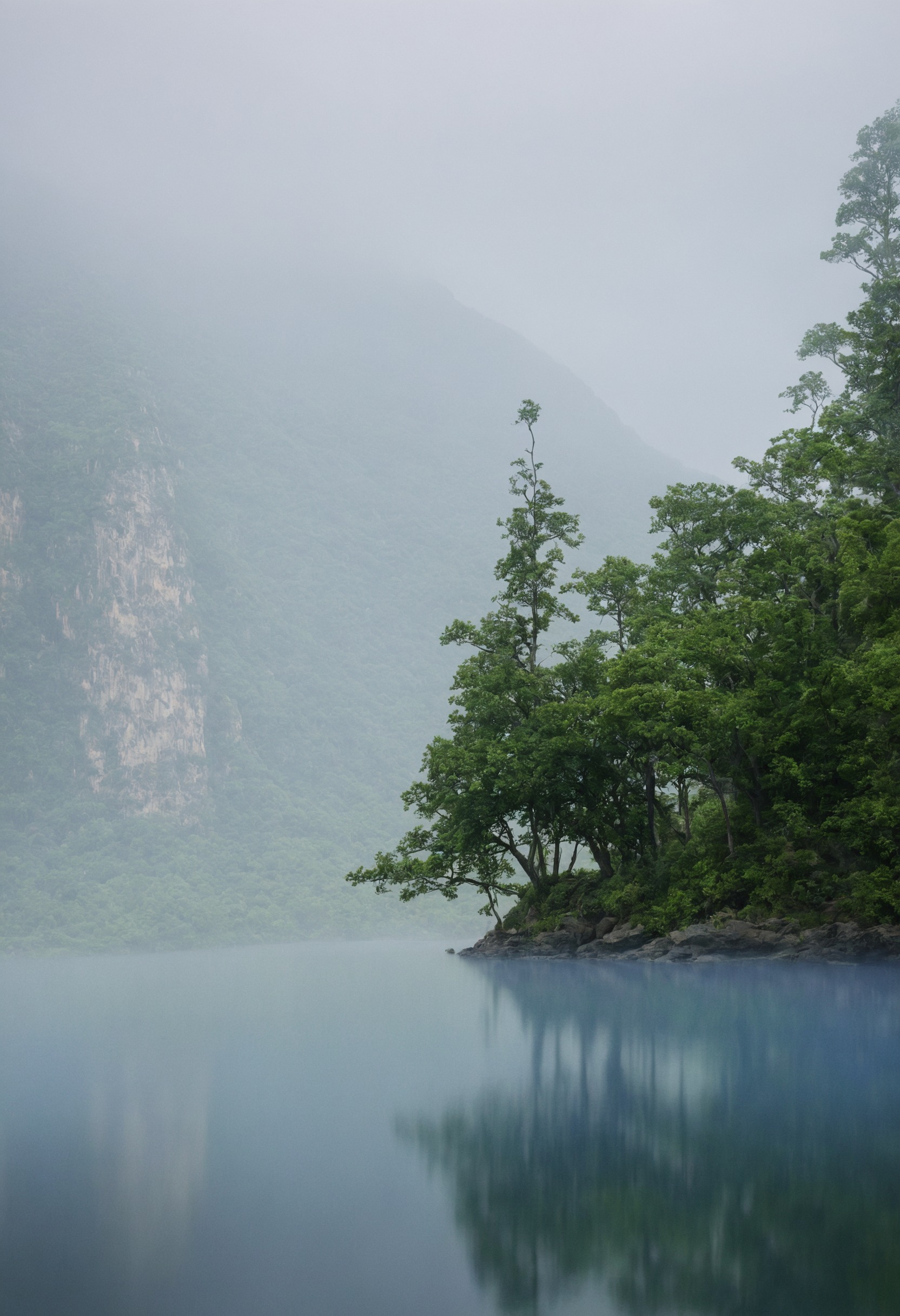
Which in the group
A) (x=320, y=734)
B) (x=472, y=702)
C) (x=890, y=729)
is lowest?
(x=890, y=729)

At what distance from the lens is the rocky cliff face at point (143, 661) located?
4274 inches

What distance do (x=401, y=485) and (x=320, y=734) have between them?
69.7m

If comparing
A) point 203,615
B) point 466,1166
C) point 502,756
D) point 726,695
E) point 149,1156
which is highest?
point 203,615

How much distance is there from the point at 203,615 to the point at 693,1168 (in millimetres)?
133554

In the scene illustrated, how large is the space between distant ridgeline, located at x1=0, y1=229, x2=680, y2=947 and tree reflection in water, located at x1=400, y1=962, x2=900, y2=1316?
2926 inches

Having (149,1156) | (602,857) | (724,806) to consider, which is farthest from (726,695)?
(149,1156)

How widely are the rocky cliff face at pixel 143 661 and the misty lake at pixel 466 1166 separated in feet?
313

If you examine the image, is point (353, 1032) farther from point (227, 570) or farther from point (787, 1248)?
point (227, 570)

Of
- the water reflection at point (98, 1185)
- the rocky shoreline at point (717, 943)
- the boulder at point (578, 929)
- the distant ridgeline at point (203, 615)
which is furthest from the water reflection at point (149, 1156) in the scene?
the distant ridgeline at point (203, 615)

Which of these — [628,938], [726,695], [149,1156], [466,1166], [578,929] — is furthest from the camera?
[578,929]

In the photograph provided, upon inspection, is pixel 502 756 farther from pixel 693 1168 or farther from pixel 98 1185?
pixel 98 1185

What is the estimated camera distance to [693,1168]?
7.46m

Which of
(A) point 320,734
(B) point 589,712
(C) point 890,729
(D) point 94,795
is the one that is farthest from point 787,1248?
(A) point 320,734

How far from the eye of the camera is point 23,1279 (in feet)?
18.6
